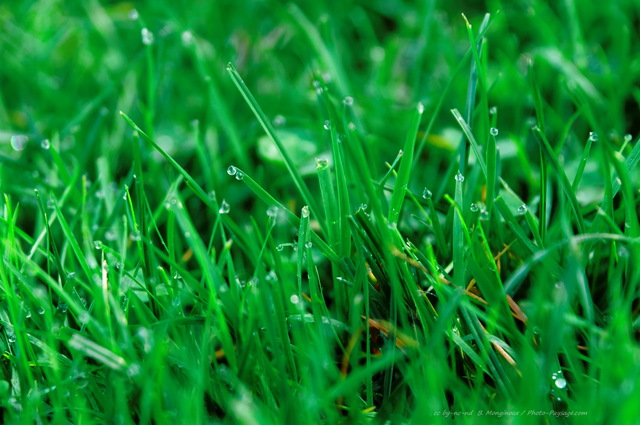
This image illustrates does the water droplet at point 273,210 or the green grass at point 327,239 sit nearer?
the green grass at point 327,239

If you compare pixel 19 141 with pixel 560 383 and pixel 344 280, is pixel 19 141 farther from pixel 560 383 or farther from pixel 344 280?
pixel 560 383

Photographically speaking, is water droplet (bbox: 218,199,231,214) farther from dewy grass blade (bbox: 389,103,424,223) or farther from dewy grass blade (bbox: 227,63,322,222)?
dewy grass blade (bbox: 389,103,424,223)

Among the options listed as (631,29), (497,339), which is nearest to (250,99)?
(497,339)

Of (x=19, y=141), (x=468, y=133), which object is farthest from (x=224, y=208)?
(x=19, y=141)

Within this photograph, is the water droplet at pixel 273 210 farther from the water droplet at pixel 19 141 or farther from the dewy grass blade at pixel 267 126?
the water droplet at pixel 19 141

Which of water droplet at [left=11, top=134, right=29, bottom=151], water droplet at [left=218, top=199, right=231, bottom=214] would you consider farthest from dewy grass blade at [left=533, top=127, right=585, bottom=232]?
water droplet at [left=11, top=134, right=29, bottom=151]

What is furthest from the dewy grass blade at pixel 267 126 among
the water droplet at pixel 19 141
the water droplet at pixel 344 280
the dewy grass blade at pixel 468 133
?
the water droplet at pixel 19 141
